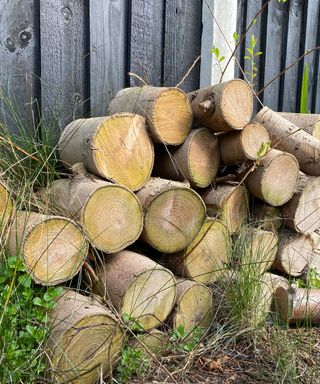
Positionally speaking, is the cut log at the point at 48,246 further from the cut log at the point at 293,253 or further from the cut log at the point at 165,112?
the cut log at the point at 293,253

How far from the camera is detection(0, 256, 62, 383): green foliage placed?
1707 mm

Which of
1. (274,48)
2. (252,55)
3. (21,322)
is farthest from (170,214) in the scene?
(274,48)

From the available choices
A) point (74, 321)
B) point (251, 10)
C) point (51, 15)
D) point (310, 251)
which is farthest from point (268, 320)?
point (251, 10)

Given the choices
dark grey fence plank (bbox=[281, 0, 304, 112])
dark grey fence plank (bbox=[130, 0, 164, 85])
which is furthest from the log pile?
dark grey fence plank (bbox=[281, 0, 304, 112])

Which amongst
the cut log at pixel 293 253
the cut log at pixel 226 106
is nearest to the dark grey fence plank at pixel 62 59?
the cut log at pixel 226 106

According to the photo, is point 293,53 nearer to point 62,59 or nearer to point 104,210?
point 62,59

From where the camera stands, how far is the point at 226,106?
93.9 inches

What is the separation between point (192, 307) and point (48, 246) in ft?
2.40

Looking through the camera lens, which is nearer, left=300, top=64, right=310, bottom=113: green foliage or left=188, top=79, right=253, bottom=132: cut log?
left=188, top=79, right=253, bottom=132: cut log

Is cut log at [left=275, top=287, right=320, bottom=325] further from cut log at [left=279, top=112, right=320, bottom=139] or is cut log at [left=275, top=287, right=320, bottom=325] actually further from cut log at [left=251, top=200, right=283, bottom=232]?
cut log at [left=279, top=112, right=320, bottom=139]

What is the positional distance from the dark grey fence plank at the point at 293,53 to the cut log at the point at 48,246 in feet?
8.05

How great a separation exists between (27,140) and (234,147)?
91 cm

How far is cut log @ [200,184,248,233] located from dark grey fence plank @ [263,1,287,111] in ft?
4.65

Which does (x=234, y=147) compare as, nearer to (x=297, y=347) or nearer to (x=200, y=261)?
(x=200, y=261)
